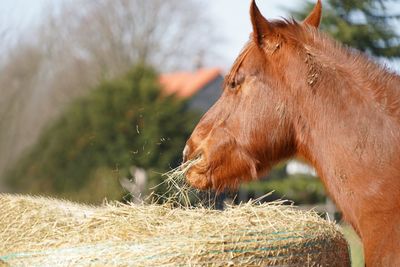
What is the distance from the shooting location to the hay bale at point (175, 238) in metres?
3.68

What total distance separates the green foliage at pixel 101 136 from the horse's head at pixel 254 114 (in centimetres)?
832

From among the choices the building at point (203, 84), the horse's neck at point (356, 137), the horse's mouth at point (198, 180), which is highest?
the horse's neck at point (356, 137)

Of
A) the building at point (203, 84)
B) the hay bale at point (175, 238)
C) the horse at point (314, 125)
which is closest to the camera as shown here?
the horse at point (314, 125)

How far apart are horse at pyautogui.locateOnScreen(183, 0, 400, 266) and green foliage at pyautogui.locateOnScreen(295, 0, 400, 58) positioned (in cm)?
1049

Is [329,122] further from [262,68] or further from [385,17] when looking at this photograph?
[385,17]

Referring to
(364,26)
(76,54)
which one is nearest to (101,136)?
(364,26)

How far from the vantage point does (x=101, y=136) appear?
14.5 metres

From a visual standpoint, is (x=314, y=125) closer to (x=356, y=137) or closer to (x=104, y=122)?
(x=356, y=137)

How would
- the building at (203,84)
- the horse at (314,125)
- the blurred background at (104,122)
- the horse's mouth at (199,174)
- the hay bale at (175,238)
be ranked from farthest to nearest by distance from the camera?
the building at (203,84) → the blurred background at (104,122) → the horse's mouth at (199,174) → the hay bale at (175,238) → the horse at (314,125)

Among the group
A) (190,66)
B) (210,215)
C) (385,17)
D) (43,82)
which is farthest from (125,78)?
(190,66)

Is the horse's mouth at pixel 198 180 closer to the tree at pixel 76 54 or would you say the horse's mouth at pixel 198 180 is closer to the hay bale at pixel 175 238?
the hay bale at pixel 175 238

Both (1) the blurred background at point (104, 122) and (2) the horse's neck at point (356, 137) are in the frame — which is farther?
(1) the blurred background at point (104, 122)

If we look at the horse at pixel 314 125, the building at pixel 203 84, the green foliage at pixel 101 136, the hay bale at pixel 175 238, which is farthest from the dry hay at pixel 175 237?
the building at pixel 203 84

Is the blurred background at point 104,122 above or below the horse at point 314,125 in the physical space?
below
